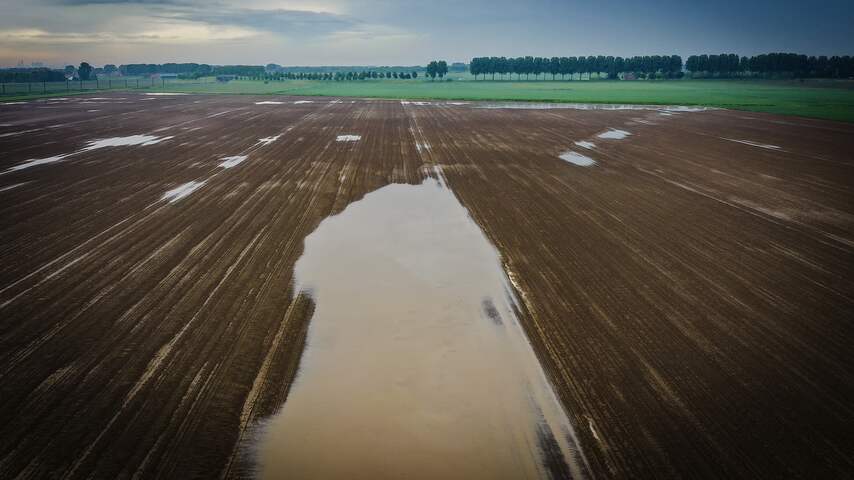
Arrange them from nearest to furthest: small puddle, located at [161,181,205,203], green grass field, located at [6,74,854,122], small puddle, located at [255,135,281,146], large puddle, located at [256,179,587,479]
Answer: large puddle, located at [256,179,587,479]
small puddle, located at [161,181,205,203]
small puddle, located at [255,135,281,146]
green grass field, located at [6,74,854,122]

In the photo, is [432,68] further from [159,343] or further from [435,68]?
[159,343]

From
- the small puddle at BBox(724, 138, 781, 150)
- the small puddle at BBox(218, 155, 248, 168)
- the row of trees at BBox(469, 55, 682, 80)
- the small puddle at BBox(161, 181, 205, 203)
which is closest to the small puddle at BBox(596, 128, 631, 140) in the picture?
the small puddle at BBox(724, 138, 781, 150)

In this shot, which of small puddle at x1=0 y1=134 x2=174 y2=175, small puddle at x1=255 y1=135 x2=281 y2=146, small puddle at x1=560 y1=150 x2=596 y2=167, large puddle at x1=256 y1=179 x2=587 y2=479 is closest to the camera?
large puddle at x1=256 y1=179 x2=587 y2=479

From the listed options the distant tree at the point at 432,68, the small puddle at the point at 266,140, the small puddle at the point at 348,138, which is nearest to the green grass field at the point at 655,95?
the small puddle at the point at 348,138

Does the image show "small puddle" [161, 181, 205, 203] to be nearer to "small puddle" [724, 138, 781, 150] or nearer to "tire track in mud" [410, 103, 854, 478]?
"tire track in mud" [410, 103, 854, 478]

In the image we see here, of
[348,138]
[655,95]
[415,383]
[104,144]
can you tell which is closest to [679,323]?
[415,383]
